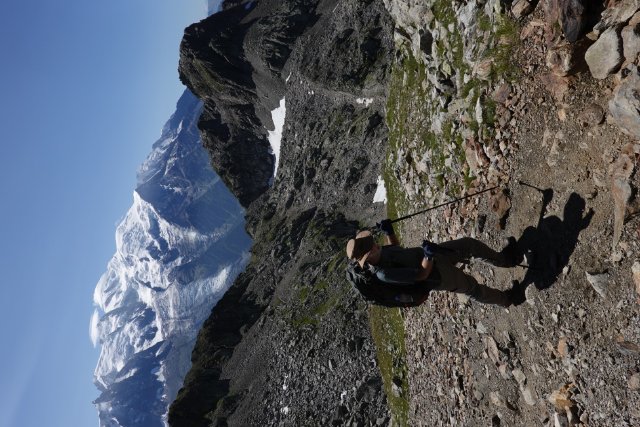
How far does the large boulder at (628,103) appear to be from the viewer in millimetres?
6039

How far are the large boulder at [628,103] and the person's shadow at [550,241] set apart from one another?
1410 mm

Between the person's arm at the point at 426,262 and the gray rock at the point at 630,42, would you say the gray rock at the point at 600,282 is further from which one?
the gray rock at the point at 630,42

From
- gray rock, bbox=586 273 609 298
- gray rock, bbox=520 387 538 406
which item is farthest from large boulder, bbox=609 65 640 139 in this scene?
gray rock, bbox=520 387 538 406

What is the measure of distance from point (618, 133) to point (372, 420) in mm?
16493

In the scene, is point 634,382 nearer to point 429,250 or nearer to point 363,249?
point 429,250

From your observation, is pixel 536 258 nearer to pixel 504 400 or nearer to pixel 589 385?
pixel 589 385

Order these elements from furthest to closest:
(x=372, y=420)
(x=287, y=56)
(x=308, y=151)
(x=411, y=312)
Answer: (x=287, y=56), (x=308, y=151), (x=372, y=420), (x=411, y=312)

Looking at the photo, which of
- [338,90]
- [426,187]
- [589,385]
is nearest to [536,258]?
[589,385]

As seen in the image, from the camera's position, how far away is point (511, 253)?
362 inches

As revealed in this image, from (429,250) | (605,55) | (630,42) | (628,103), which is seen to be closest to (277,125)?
(429,250)

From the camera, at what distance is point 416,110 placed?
1540 centimetres

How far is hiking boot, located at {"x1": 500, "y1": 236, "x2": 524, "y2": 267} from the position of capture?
29.9 ft

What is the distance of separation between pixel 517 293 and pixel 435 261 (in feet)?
5.65

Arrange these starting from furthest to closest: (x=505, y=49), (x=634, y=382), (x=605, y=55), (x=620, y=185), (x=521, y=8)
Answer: (x=505, y=49) < (x=521, y=8) < (x=605, y=55) < (x=620, y=185) < (x=634, y=382)
